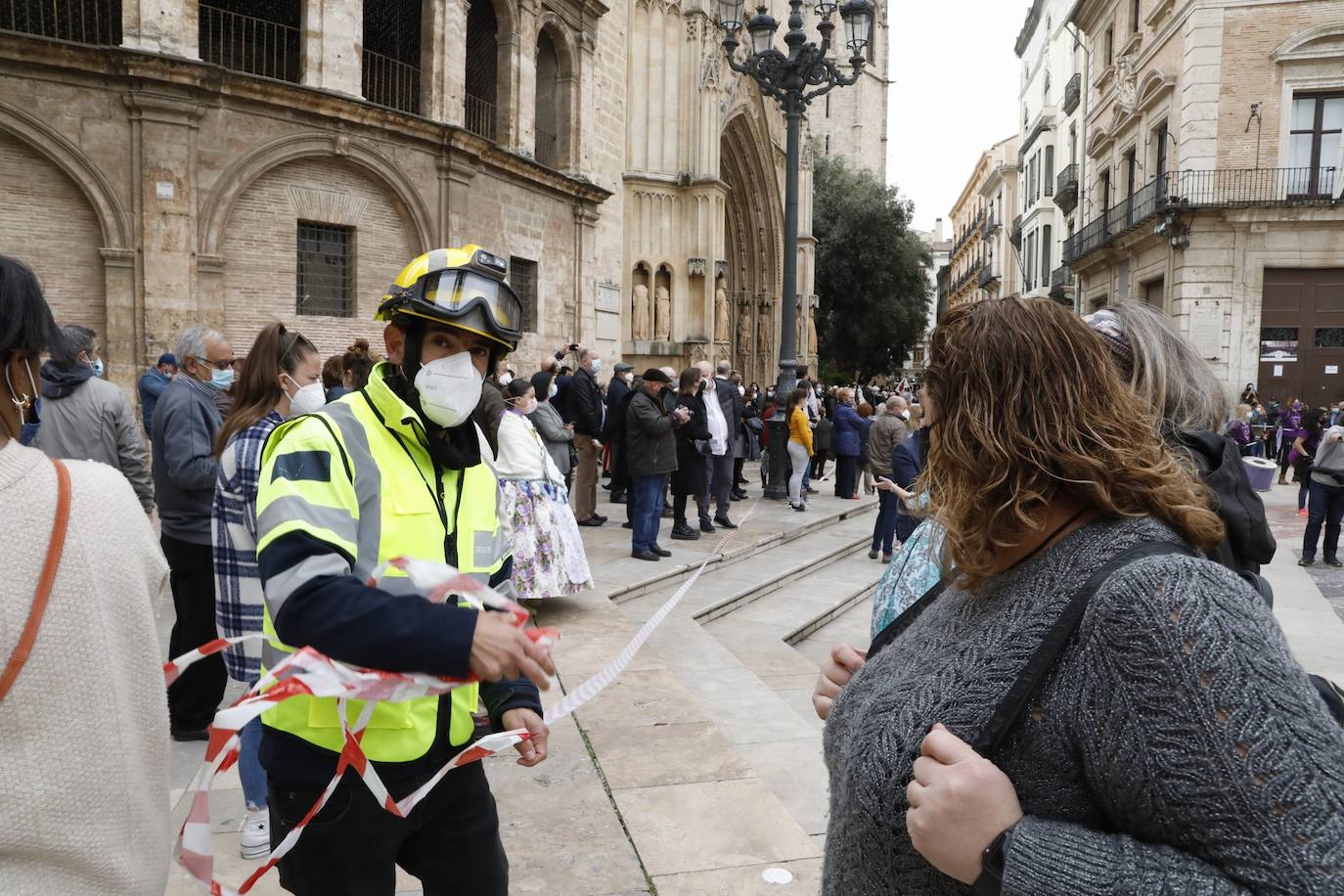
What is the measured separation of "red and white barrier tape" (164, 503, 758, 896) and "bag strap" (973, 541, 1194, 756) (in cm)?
80

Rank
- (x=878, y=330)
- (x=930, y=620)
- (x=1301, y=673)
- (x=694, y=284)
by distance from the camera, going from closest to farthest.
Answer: (x=1301, y=673) < (x=930, y=620) < (x=694, y=284) < (x=878, y=330)

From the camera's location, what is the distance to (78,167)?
11781 mm

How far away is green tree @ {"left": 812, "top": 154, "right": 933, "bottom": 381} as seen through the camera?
39969 mm

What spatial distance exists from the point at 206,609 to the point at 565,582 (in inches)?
107

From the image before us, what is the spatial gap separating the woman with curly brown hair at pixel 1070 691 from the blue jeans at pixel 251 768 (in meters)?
2.62

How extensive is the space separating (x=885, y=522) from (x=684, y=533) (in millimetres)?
2192

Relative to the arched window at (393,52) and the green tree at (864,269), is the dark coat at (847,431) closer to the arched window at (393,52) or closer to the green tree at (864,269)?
the arched window at (393,52)

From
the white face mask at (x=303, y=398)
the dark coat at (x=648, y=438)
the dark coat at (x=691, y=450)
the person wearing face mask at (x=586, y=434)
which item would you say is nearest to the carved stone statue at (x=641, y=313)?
the person wearing face mask at (x=586, y=434)

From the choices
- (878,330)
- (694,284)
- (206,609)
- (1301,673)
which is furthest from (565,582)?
(878,330)

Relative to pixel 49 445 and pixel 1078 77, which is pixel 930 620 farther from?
pixel 1078 77

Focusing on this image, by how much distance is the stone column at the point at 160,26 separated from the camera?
1182cm

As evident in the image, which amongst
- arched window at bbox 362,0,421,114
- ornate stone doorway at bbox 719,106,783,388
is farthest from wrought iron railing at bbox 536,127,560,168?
ornate stone doorway at bbox 719,106,783,388

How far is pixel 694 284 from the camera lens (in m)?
23.4

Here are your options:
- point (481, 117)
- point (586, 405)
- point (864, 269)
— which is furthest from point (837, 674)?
point (864, 269)
